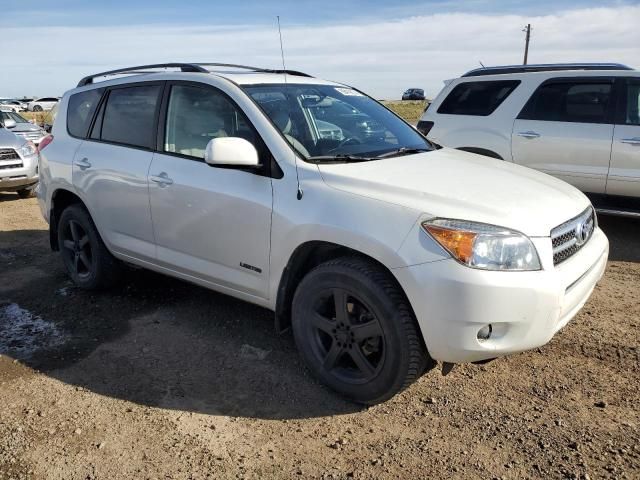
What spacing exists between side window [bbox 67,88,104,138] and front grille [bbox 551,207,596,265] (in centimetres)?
372

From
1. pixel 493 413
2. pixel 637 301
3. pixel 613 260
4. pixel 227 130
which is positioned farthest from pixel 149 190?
pixel 613 260

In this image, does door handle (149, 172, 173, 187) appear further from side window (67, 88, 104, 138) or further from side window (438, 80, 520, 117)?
side window (438, 80, 520, 117)

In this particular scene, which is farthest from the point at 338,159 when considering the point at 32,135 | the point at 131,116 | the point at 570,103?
the point at 32,135

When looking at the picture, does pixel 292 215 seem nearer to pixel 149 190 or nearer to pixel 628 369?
pixel 149 190

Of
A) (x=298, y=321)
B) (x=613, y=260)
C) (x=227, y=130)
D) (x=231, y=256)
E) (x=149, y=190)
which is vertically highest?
(x=227, y=130)

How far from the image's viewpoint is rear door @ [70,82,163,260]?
421cm

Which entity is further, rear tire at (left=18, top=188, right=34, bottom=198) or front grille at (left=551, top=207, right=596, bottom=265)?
rear tire at (left=18, top=188, right=34, bottom=198)

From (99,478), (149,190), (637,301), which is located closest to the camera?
(99,478)

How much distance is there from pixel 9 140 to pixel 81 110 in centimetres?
554

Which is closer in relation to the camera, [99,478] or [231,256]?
[99,478]

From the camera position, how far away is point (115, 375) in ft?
11.9

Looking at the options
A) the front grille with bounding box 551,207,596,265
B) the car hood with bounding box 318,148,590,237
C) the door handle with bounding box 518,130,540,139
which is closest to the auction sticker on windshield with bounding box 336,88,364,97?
the car hood with bounding box 318,148,590,237

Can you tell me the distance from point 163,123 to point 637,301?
3878 millimetres

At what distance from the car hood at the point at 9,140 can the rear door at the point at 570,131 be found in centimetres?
770
